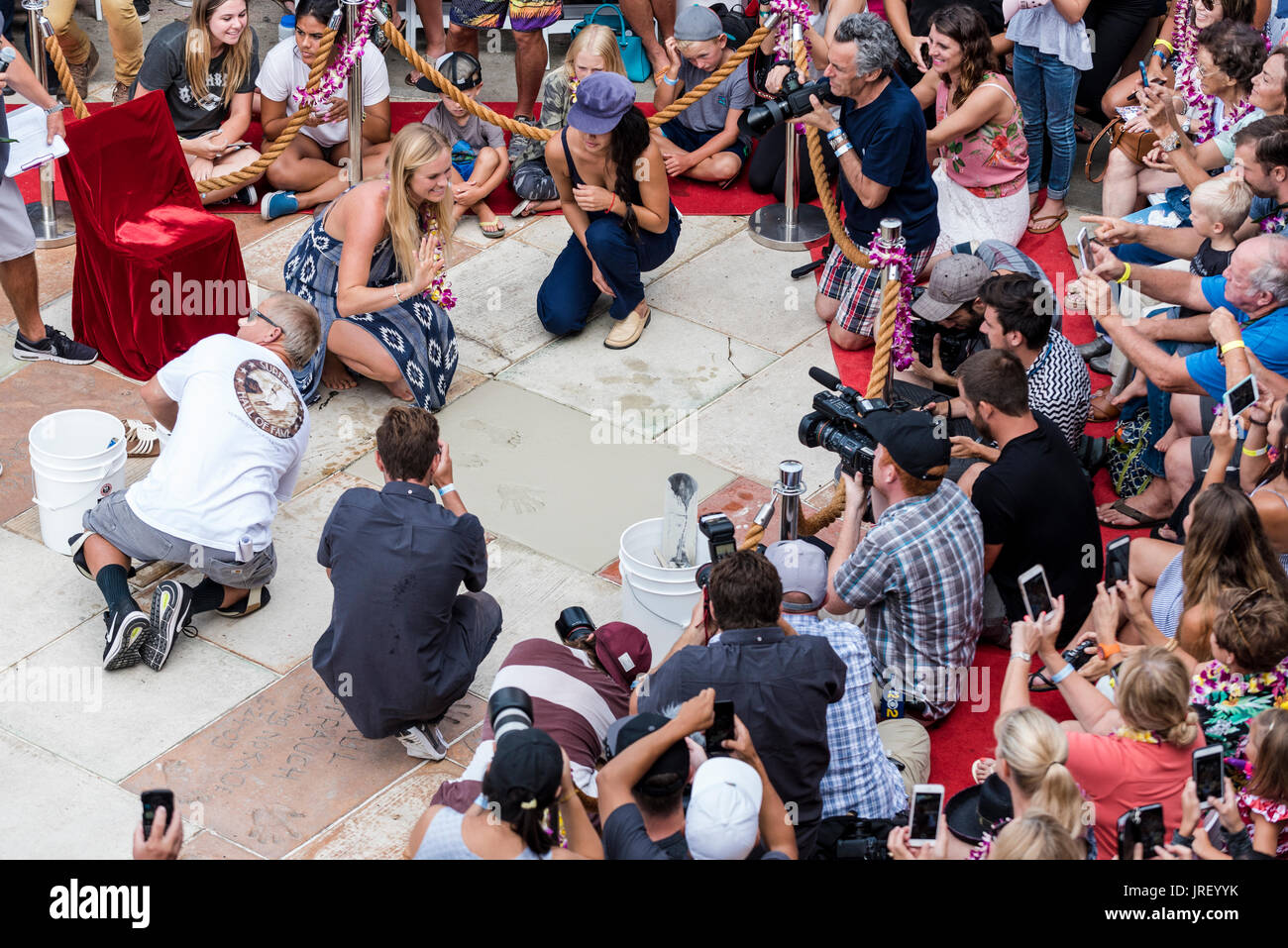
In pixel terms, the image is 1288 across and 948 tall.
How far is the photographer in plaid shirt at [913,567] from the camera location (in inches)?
198

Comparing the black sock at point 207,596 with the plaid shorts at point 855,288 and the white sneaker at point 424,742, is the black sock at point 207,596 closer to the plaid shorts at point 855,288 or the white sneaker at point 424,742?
the white sneaker at point 424,742

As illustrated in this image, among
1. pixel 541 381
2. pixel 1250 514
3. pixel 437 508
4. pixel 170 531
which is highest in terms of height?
pixel 1250 514

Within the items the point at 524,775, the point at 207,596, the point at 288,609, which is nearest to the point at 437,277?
the point at 288,609

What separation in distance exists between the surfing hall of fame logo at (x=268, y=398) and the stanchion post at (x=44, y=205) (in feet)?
9.50

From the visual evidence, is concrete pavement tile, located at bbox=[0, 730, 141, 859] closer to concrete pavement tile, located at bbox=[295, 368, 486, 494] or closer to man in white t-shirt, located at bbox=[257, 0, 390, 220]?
concrete pavement tile, located at bbox=[295, 368, 486, 494]

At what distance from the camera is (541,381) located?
723 centimetres

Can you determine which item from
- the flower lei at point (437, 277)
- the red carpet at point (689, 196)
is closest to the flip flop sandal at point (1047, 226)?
the red carpet at point (689, 196)

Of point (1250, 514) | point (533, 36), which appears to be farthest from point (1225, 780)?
point (533, 36)

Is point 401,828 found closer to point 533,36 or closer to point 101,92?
point 533,36

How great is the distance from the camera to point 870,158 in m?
7.08

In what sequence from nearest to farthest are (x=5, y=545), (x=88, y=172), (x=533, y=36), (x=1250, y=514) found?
(x=1250, y=514)
(x=5, y=545)
(x=88, y=172)
(x=533, y=36)

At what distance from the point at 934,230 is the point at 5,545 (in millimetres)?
4298

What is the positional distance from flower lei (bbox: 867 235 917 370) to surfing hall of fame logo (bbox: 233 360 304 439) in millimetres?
2643

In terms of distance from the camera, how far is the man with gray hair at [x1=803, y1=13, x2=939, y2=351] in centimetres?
698
